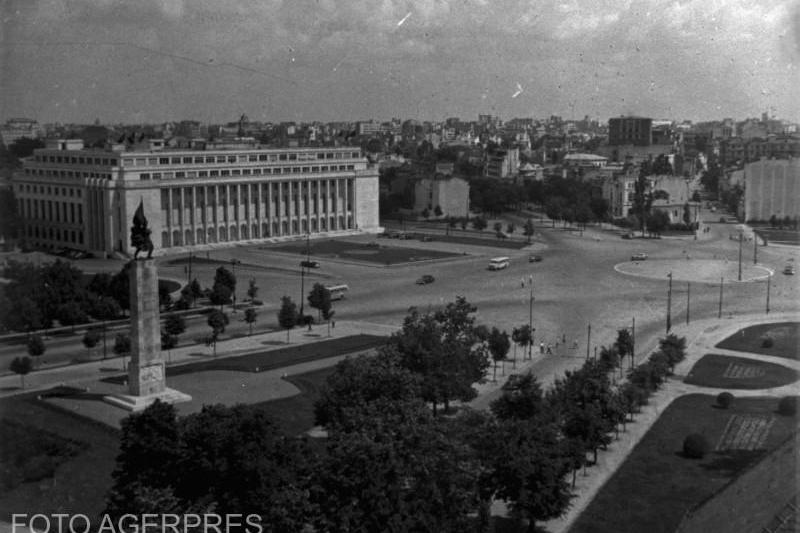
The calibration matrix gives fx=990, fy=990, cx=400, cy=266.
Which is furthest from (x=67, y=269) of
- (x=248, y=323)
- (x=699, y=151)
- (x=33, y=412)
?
(x=699, y=151)

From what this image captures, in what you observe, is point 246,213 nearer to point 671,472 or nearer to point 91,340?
point 91,340

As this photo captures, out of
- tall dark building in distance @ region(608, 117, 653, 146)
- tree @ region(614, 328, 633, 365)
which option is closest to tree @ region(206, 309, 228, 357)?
tree @ region(614, 328, 633, 365)

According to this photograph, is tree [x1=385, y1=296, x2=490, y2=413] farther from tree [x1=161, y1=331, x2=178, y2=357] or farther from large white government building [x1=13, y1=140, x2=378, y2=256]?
large white government building [x1=13, y1=140, x2=378, y2=256]

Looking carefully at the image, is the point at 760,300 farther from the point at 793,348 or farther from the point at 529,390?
the point at 529,390

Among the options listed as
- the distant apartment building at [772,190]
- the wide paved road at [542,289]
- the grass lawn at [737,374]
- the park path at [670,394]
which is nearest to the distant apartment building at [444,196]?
the wide paved road at [542,289]

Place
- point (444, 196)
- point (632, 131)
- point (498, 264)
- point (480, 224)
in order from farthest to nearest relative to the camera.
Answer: point (632, 131), point (444, 196), point (480, 224), point (498, 264)

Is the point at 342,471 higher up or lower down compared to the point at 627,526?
higher up

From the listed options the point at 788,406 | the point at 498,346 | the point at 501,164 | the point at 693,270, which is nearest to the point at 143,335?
the point at 498,346
